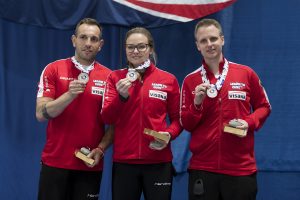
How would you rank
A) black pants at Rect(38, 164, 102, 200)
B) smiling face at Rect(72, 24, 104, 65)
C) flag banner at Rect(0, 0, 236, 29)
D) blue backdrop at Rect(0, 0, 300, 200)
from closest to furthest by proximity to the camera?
1. black pants at Rect(38, 164, 102, 200)
2. smiling face at Rect(72, 24, 104, 65)
3. flag banner at Rect(0, 0, 236, 29)
4. blue backdrop at Rect(0, 0, 300, 200)

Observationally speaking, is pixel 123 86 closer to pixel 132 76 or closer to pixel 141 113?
pixel 132 76

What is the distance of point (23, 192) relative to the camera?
171 inches

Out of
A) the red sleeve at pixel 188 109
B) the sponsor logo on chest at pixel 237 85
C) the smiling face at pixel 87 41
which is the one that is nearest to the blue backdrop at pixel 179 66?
the smiling face at pixel 87 41

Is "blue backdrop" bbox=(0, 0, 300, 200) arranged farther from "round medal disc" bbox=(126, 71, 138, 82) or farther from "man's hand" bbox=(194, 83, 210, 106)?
"man's hand" bbox=(194, 83, 210, 106)

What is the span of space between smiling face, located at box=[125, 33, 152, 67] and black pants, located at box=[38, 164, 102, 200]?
868 millimetres

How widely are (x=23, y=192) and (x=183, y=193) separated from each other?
5.91ft

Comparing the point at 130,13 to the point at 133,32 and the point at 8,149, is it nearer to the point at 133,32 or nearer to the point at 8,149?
the point at 133,32

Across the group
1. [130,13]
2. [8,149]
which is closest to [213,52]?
[130,13]

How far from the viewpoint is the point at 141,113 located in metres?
2.64

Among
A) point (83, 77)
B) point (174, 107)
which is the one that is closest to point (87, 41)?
point (83, 77)

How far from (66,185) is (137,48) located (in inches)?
42.3

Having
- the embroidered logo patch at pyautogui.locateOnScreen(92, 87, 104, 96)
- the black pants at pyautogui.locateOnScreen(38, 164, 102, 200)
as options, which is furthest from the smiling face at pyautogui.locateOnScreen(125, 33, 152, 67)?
the black pants at pyautogui.locateOnScreen(38, 164, 102, 200)

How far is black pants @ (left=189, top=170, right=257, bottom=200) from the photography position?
247 cm

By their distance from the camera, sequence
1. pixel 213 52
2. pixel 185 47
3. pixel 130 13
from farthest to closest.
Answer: pixel 185 47 → pixel 130 13 → pixel 213 52
